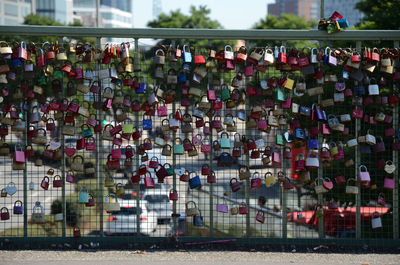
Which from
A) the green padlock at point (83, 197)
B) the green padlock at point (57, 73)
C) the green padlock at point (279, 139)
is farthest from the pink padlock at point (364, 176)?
the green padlock at point (57, 73)

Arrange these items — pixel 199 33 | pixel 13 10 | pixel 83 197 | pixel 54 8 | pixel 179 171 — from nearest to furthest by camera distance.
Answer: pixel 199 33 < pixel 83 197 < pixel 179 171 < pixel 13 10 < pixel 54 8

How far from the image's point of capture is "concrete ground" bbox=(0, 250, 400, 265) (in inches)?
243

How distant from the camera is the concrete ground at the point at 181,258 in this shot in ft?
20.2

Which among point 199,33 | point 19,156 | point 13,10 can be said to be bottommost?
point 19,156

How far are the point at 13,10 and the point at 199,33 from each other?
10381cm

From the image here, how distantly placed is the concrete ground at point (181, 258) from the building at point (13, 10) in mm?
97328

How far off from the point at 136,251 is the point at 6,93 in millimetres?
2789

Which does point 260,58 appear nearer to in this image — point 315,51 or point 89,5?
point 315,51

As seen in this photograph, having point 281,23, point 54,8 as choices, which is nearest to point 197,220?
point 281,23

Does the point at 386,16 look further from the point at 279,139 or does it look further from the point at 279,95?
the point at 279,139

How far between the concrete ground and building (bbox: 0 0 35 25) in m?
97.3

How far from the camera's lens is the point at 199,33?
21.2 ft

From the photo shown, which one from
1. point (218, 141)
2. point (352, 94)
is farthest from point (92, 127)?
point (352, 94)

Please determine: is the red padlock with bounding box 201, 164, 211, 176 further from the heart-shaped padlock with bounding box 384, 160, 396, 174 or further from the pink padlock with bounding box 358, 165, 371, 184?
the heart-shaped padlock with bounding box 384, 160, 396, 174
